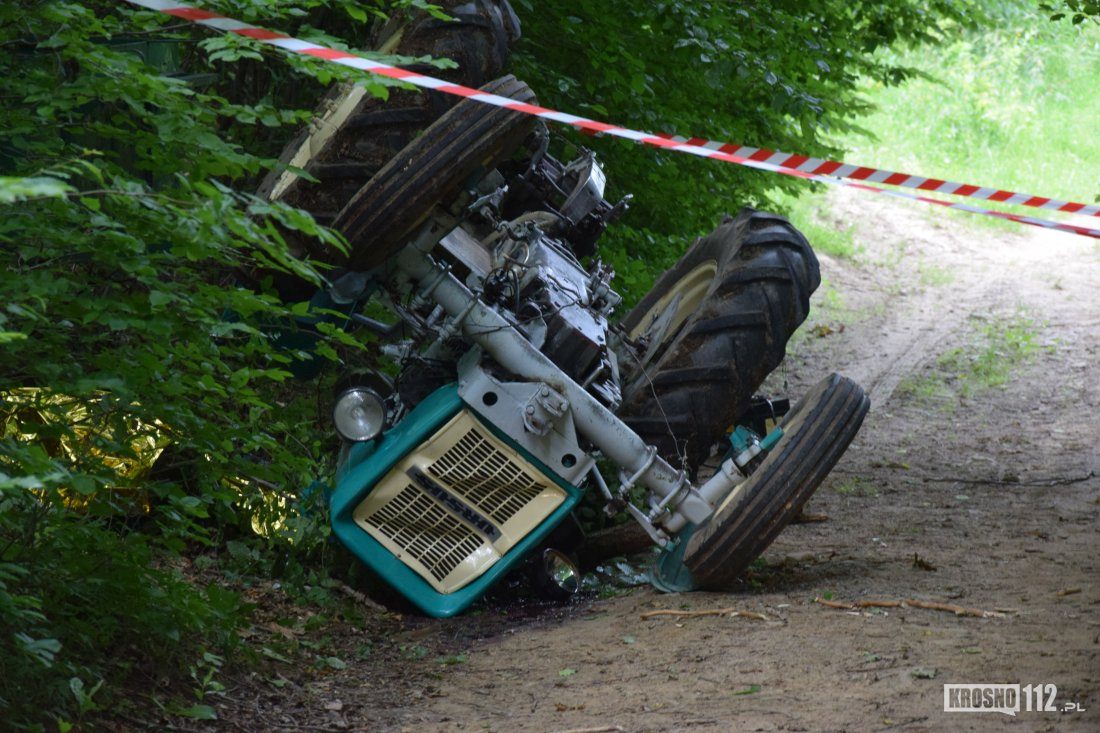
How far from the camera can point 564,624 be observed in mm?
6125

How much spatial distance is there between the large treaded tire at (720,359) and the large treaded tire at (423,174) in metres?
1.56

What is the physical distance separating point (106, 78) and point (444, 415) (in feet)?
8.11

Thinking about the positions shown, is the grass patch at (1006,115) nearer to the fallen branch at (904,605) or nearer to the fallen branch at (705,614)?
the fallen branch at (904,605)

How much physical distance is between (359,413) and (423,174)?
1397 millimetres

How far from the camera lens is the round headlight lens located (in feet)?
21.1

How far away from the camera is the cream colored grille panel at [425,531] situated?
6.37 meters

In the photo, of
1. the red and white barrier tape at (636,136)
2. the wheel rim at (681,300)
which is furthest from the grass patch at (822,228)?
the red and white barrier tape at (636,136)

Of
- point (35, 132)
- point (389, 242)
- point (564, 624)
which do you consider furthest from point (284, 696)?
point (35, 132)

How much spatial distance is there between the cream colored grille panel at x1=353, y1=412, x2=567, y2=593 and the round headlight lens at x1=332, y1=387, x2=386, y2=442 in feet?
0.85

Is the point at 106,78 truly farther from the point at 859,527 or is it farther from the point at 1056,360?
the point at 1056,360

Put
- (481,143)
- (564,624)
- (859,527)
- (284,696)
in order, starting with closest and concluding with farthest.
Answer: (284,696) → (481,143) → (564,624) → (859,527)

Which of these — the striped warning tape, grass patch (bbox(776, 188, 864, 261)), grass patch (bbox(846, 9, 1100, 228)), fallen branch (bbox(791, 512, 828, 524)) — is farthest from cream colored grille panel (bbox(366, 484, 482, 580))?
grass patch (bbox(846, 9, 1100, 228))

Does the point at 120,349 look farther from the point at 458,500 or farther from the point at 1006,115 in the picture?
the point at 1006,115

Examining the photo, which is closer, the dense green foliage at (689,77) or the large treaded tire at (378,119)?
the large treaded tire at (378,119)
